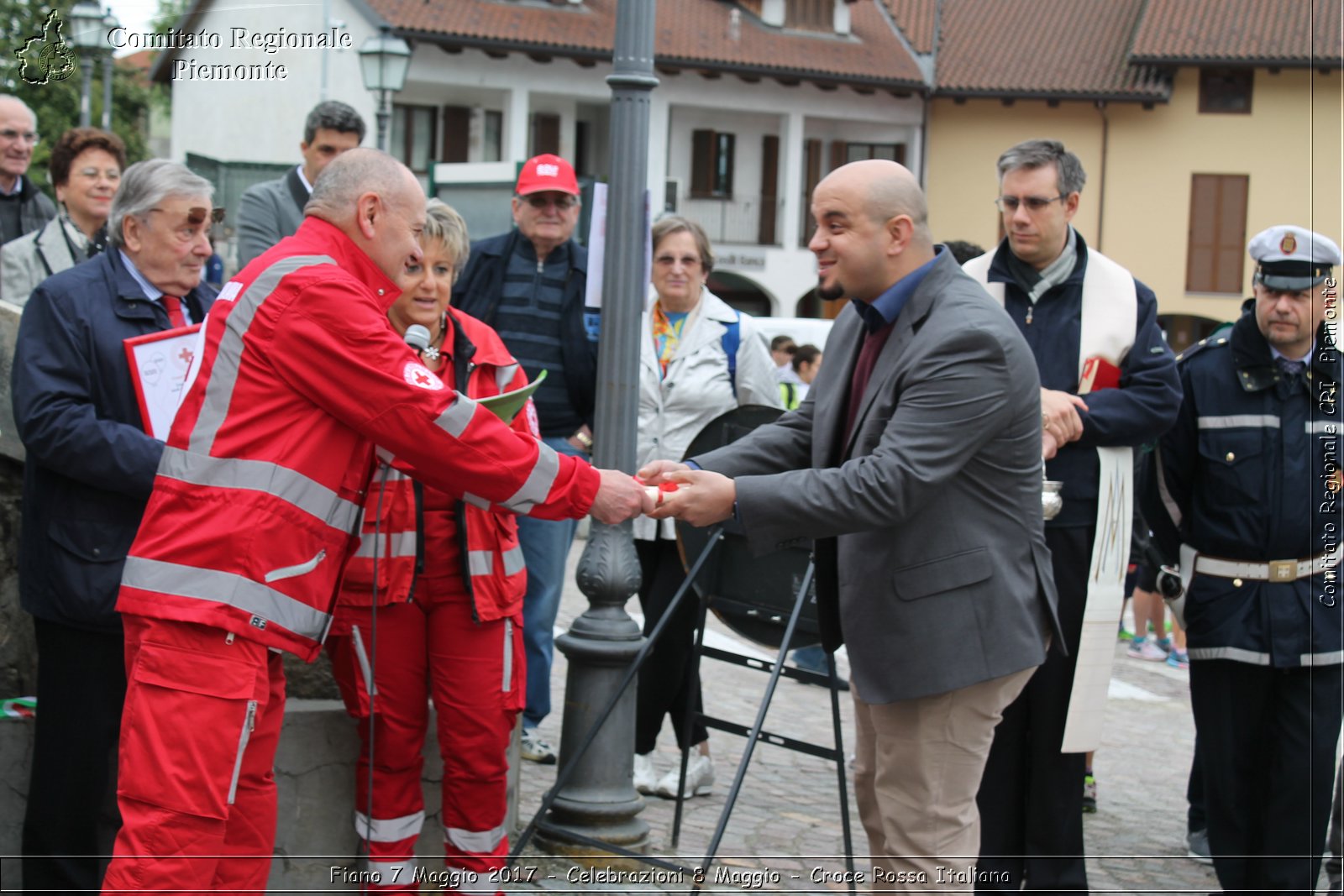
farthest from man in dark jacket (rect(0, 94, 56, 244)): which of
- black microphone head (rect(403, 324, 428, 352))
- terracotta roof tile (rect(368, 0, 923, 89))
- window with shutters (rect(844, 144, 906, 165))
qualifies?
window with shutters (rect(844, 144, 906, 165))

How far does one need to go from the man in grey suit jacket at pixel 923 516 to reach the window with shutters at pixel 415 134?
32773 mm

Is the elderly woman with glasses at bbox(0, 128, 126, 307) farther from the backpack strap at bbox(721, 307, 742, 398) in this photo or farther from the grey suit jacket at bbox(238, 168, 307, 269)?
the backpack strap at bbox(721, 307, 742, 398)

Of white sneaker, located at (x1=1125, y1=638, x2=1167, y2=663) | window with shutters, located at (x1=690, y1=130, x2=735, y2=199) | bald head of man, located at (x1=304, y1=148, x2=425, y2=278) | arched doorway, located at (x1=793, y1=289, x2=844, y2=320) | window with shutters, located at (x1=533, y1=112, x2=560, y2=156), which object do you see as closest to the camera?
bald head of man, located at (x1=304, y1=148, x2=425, y2=278)

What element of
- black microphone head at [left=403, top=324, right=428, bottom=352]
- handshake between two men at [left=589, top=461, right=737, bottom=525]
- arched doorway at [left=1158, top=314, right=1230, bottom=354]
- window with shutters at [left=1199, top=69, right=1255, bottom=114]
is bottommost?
handshake between two men at [left=589, top=461, right=737, bottom=525]

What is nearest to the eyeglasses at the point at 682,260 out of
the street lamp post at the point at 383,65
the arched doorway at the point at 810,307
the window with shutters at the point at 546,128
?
the street lamp post at the point at 383,65

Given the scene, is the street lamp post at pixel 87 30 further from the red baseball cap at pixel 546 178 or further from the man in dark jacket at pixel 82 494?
A: the man in dark jacket at pixel 82 494

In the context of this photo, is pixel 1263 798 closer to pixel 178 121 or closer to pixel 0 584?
pixel 0 584

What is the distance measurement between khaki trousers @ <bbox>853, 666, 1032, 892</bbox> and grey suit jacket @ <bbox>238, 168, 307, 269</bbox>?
11.5 ft

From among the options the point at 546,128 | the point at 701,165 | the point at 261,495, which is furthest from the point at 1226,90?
the point at 261,495

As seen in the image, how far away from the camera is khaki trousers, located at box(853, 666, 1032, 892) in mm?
3949

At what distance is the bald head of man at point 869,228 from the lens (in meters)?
4.03

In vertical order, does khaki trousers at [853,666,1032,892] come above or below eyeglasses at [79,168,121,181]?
below

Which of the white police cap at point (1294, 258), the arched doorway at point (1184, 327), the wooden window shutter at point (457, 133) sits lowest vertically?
the white police cap at point (1294, 258)

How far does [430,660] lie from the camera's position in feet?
15.4
